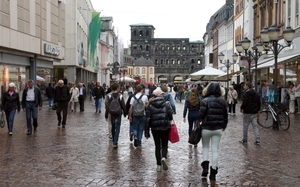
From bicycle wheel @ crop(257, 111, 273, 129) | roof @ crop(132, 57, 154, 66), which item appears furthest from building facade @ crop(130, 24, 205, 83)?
bicycle wheel @ crop(257, 111, 273, 129)

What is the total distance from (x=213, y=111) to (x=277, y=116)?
8933mm

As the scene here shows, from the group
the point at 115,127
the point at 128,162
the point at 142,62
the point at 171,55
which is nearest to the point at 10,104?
the point at 115,127

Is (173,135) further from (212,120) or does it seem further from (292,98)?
(292,98)

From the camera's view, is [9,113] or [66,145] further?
[9,113]

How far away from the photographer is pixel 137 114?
500 inches

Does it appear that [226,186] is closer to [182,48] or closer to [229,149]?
[229,149]

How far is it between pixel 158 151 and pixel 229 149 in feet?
11.5

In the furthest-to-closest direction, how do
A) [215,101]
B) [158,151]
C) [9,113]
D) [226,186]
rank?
[9,113] → [158,151] → [215,101] → [226,186]

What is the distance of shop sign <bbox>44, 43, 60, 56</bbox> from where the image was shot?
3478 centimetres

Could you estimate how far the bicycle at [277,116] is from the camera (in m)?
16.9

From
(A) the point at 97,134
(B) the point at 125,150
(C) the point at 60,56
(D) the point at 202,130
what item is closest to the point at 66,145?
(B) the point at 125,150

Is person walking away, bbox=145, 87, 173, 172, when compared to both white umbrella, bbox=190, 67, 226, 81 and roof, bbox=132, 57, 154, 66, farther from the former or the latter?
roof, bbox=132, 57, 154, 66

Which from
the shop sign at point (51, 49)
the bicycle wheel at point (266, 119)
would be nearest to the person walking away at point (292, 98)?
the bicycle wheel at point (266, 119)

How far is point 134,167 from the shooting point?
980 cm
